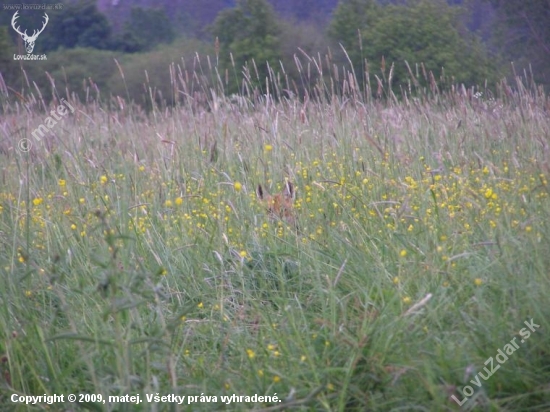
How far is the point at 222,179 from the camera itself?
14.5 feet

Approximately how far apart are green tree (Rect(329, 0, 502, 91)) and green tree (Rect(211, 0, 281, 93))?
117 inches

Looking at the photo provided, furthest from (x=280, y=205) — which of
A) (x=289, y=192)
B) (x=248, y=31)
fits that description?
(x=248, y=31)

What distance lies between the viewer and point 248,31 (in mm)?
16625

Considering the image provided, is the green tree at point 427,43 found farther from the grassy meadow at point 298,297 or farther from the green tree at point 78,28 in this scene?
the green tree at point 78,28

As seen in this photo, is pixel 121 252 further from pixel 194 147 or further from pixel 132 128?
pixel 132 128

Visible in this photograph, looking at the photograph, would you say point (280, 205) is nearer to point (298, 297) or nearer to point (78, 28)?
point (298, 297)

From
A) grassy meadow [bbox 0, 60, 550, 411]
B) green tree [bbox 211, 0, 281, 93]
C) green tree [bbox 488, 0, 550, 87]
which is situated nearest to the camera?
grassy meadow [bbox 0, 60, 550, 411]

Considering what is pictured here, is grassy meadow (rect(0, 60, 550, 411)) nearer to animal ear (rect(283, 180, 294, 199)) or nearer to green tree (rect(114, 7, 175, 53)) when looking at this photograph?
animal ear (rect(283, 180, 294, 199))

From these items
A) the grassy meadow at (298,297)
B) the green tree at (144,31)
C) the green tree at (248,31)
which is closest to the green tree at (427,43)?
the green tree at (248,31)

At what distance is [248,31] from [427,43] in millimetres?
5308

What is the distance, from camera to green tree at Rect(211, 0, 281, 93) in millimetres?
16453

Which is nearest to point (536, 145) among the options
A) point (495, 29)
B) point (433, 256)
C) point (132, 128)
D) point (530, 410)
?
point (433, 256)

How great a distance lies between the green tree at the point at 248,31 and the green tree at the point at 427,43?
2.98 meters

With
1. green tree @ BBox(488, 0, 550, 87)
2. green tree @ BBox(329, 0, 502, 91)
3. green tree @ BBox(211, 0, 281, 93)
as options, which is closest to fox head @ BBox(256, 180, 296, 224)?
green tree @ BBox(488, 0, 550, 87)
